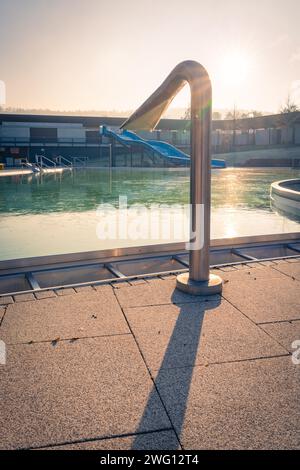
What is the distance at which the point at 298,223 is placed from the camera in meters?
8.88

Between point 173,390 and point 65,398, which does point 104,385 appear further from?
point 173,390

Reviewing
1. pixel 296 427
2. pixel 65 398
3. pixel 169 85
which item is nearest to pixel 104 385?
pixel 65 398

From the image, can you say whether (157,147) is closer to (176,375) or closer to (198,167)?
(198,167)

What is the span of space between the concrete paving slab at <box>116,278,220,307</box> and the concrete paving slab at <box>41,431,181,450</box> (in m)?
1.52

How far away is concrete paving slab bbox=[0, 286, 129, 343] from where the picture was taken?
265 cm

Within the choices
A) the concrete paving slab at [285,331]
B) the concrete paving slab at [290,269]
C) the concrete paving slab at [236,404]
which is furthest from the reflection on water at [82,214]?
the concrete paving slab at [236,404]

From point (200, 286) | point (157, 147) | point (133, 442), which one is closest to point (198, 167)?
point (200, 286)

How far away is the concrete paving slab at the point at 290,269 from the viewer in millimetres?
3904

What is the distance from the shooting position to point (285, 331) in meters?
2.66

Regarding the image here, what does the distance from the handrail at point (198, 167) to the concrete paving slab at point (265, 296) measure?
201 millimetres

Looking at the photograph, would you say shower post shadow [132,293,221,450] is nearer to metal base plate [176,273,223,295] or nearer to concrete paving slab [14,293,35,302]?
metal base plate [176,273,223,295]

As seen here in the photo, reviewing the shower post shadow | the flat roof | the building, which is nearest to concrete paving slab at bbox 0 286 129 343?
the shower post shadow
